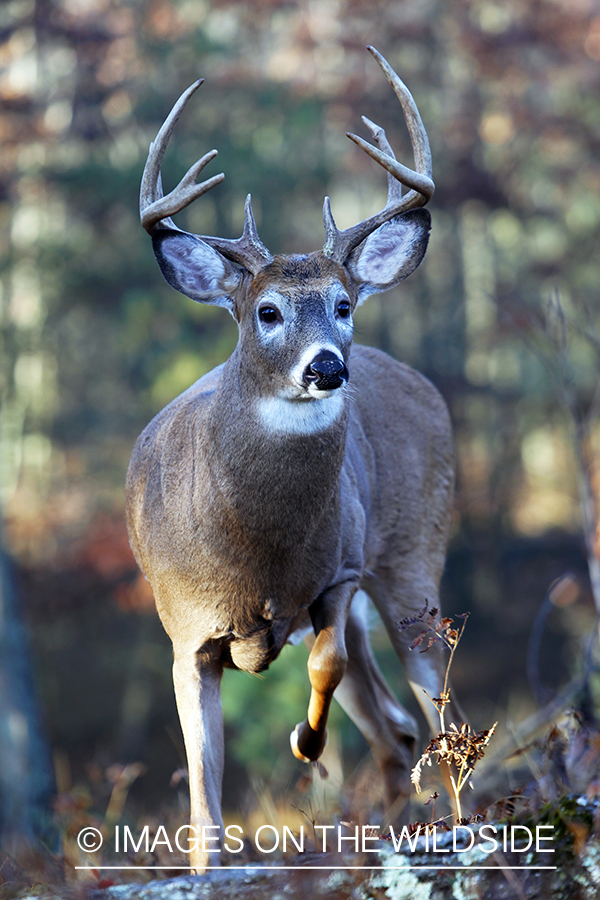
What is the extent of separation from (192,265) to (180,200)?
27 centimetres

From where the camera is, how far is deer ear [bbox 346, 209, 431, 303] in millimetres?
3854

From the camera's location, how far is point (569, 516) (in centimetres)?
1939

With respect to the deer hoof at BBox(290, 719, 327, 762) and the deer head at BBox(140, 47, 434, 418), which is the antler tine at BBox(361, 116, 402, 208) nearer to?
the deer head at BBox(140, 47, 434, 418)

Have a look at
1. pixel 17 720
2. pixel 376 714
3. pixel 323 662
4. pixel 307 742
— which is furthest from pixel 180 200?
pixel 17 720

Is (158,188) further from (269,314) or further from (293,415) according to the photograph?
(293,415)

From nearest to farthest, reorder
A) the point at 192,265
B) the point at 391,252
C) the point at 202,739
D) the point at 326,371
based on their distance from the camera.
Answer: the point at 326,371 < the point at 202,739 < the point at 192,265 < the point at 391,252

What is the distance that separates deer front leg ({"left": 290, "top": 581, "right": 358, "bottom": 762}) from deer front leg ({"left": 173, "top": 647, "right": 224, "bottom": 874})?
347mm

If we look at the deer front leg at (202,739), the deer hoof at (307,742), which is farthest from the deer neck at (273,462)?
the deer hoof at (307,742)

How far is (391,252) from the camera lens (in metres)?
3.92

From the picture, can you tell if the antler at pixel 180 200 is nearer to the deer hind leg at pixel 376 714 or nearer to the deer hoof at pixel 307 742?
the deer hoof at pixel 307 742

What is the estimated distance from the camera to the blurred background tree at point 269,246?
13227mm

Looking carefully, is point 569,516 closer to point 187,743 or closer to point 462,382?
point 462,382

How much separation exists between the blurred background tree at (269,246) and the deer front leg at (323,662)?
257 inches

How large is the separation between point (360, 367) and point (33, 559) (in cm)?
1103
